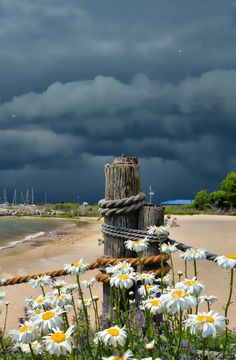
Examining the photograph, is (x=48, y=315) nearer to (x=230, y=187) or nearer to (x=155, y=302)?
(x=155, y=302)

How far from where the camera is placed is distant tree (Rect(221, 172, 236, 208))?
5828 cm

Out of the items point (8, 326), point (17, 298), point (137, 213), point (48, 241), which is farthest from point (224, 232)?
point (137, 213)

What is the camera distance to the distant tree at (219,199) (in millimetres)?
60406

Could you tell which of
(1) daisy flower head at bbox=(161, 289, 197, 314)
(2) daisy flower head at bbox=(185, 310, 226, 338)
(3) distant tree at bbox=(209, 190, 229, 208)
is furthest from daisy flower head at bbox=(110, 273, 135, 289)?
(3) distant tree at bbox=(209, 190, 229, 208)

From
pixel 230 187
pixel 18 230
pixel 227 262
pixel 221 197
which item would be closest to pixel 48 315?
pixel 227 262

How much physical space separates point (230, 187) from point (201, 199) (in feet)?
19.5

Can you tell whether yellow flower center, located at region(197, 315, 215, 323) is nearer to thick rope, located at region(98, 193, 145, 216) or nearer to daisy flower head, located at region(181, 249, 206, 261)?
daisy flower head, located at region(181, 249, 206, 261)

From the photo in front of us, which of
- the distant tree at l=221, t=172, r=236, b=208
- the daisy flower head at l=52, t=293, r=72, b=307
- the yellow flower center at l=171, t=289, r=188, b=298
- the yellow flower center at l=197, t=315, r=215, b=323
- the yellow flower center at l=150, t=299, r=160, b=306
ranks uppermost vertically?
the distant tree at l=221, t=172, r=236, b=208

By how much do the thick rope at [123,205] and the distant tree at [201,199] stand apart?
58895 mm

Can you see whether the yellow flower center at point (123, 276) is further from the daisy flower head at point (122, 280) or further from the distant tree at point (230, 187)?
the distant tree at point (230, 187)

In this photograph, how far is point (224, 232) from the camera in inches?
1291

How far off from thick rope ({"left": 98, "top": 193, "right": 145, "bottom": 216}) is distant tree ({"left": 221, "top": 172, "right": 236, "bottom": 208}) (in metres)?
54.8

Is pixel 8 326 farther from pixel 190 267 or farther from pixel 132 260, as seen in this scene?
pixel 190 267

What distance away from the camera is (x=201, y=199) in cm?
6338
